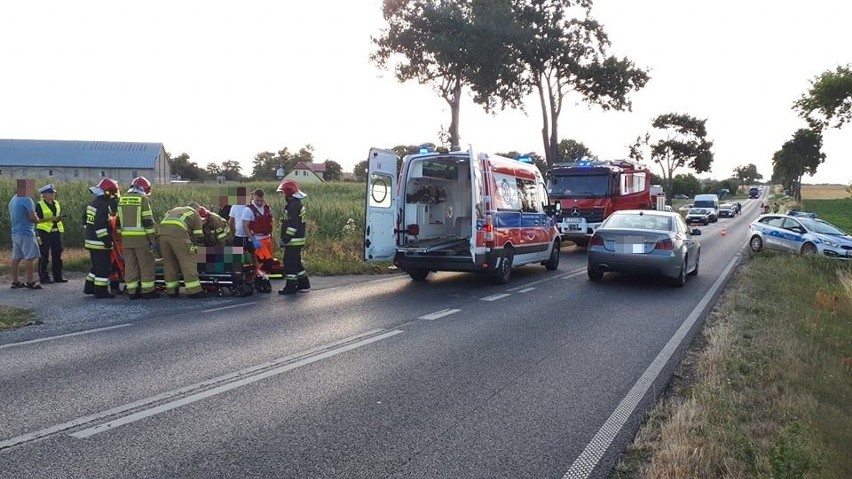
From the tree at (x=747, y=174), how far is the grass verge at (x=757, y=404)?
165520mm

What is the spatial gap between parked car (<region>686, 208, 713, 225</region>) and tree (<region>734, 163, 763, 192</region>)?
123 metres

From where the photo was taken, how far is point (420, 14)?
26688 mm

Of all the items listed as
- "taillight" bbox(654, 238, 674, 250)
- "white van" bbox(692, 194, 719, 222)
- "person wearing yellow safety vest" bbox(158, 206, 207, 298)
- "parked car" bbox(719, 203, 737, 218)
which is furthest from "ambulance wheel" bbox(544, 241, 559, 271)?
"parked car" bbox(719, 203, 737, 218)

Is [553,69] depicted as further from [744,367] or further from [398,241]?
[744,367]

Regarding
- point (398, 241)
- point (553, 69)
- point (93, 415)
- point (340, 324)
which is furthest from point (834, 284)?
point (553, 69)

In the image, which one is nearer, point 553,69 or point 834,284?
point 834,284

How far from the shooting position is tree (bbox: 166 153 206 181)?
104044 millimetres

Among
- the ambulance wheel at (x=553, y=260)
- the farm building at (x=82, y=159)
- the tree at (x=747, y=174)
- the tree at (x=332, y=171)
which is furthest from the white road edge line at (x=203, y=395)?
the tree at (x=747, y=174)

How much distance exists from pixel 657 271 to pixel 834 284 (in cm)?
541

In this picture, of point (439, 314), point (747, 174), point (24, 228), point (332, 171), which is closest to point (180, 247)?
point (24, 228)

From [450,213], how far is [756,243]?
13915 mm

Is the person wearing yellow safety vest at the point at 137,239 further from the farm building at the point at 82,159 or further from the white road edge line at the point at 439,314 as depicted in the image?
the farm building at the point at 82,159

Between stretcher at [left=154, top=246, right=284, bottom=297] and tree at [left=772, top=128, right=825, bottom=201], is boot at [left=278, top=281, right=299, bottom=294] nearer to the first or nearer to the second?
stretcher at [left=154, top=246, right=284, bottom=297]

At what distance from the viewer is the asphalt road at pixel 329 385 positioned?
154 inches
